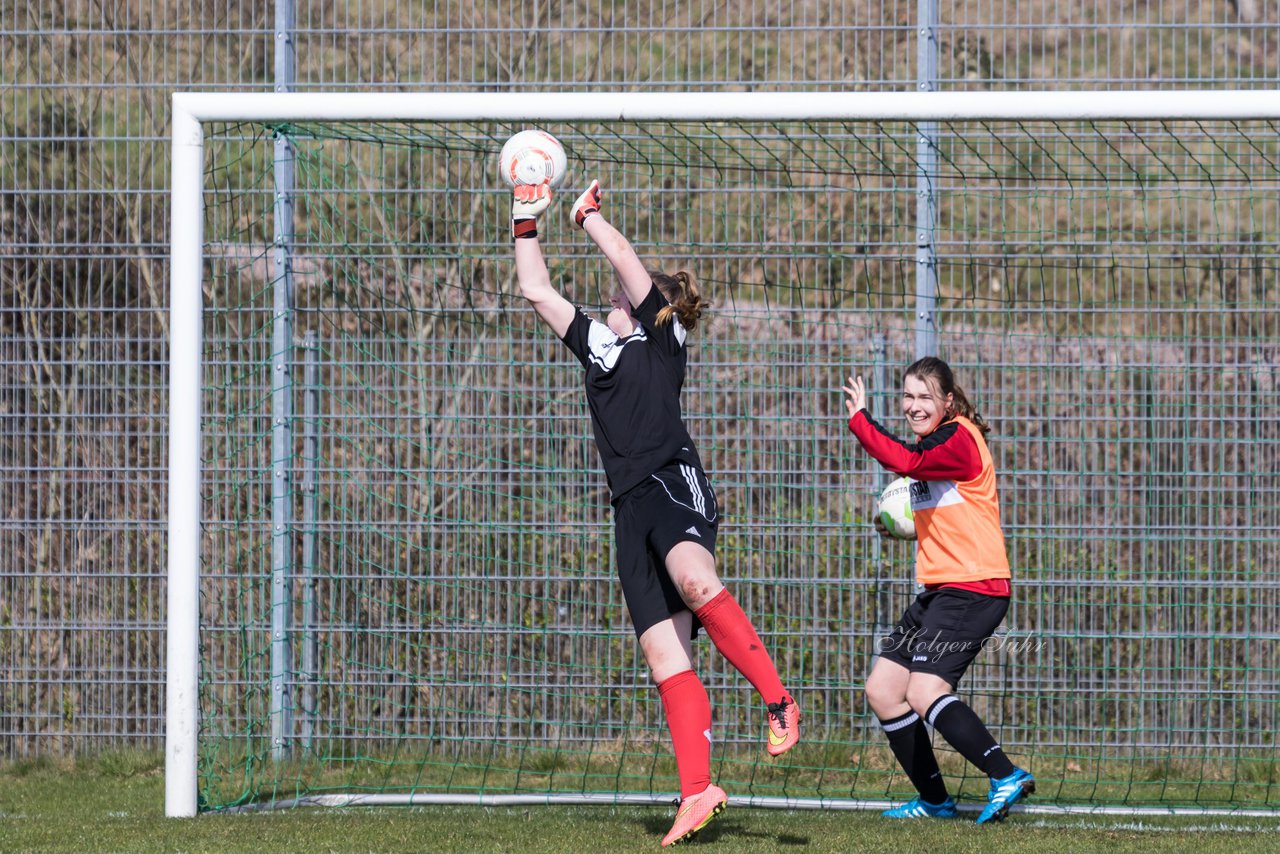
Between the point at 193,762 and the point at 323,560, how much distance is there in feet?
6.07

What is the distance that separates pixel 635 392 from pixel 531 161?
0.92 m

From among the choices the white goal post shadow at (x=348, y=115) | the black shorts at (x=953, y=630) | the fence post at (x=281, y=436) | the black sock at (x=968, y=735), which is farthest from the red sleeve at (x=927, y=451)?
the fence post at (x=281, y=436)

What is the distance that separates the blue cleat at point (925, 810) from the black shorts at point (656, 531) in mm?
1612

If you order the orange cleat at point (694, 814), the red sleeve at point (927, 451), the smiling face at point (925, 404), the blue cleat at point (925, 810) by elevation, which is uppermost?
the smiling face at point (925, 404)

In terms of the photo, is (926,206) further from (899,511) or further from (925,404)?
(899,511)

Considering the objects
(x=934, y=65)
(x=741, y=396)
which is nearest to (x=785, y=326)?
(x=741, y=396)

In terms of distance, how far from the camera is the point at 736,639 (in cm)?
434

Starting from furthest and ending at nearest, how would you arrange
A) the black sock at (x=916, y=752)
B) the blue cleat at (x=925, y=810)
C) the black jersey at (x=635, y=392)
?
the blue cleat at (x=925, y=810) < the black sock at (x=916, y=752) < the black jersey at (x=635, y=392)

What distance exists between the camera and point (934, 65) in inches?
268

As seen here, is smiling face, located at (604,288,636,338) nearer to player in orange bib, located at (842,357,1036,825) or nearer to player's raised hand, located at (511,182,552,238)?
player's raised hand, located at (511,182,552,238)

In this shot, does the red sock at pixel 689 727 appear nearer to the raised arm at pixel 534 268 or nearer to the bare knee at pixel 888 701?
the bare knee at pixel 888 701

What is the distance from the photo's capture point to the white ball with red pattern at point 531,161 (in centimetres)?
480

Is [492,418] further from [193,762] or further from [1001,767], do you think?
[1001,767]

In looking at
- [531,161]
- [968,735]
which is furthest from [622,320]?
[968,735]
